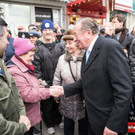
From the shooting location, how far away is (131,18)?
56.2 feet

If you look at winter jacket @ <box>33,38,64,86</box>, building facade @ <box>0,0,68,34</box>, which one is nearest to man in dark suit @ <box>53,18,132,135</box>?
winter jacket @ <box>33,38,64,86</box>

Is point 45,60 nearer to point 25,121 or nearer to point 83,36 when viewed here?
point 83,36

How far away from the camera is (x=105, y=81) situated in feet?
5.08

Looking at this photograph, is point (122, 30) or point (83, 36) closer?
→ point (83, 36)

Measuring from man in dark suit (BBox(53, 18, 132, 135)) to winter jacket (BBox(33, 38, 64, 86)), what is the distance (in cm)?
131

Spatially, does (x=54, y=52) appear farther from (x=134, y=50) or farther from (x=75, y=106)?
(x=134, y=50)

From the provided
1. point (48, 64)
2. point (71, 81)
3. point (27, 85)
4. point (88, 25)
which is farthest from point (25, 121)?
point (48, 64)

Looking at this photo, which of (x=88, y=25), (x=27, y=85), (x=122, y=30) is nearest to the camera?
(x=88, y=25)

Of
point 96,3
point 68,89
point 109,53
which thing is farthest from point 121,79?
point 96,3

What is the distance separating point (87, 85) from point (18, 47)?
1.10m

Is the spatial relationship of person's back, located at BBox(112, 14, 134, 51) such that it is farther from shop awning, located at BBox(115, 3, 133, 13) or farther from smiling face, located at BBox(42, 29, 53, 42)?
shop awning, located at BBox(115, 3, 133, 13)

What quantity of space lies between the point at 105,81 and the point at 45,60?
5.49 ft

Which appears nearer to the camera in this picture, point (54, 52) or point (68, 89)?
point (68, 89)

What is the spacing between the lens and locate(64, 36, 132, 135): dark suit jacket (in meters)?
1.44
